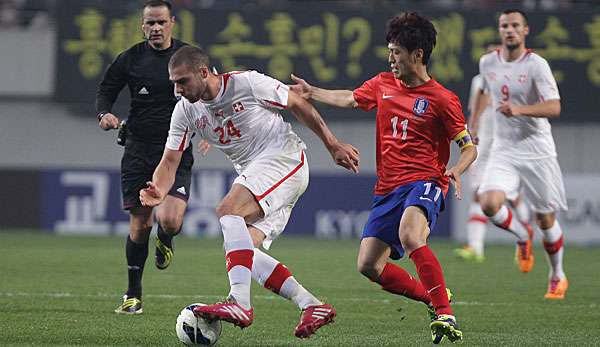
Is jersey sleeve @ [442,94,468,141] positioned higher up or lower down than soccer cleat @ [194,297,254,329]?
higher up

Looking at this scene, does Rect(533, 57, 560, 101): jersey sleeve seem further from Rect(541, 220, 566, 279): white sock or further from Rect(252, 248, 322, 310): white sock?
Rect(252, 248, 322, 310): white sock

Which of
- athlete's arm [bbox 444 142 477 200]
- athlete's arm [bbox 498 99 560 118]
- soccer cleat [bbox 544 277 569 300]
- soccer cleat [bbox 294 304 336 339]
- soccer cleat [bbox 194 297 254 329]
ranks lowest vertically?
soccer cleat [bbox 544 277 569 300]

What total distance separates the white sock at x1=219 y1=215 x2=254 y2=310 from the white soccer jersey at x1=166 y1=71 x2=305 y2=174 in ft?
1.82

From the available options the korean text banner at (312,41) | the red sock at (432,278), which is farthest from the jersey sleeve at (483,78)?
the korean text banner at (312,41)

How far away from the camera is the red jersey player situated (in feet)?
22.2

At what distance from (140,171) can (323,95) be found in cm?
207

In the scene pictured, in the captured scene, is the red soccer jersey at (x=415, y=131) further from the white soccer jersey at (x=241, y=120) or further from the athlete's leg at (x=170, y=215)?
the athlete's leg at (x=170, y=215)

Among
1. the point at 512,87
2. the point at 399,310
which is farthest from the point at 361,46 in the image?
the point at 399,310

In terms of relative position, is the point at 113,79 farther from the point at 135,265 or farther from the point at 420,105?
the point at 420,105

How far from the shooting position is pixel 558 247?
10.1 metres

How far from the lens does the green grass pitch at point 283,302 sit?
6824 mm

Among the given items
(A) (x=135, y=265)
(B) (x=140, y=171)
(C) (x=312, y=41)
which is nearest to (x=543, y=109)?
(B) (x=140, y=171)

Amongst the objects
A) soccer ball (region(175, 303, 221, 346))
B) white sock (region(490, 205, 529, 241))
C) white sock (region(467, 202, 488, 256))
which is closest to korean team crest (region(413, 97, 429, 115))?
soccer ball (region(175, 303, 221, 346))

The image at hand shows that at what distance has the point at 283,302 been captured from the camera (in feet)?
29.6
